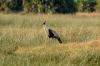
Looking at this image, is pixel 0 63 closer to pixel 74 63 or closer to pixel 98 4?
pixel 74 63

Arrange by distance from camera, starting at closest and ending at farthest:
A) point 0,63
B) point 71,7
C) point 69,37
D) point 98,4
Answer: point 0,63, point 69,37, point 71,7, point 98,4

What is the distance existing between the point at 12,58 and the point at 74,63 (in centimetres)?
127

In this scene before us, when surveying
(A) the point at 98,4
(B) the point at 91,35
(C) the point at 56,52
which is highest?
(C) the point at 56,52

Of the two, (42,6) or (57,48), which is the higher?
(57,48)

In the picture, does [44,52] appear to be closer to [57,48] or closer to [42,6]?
[57,48]

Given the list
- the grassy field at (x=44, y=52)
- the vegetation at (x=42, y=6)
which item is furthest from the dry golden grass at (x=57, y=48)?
the vegetation at (x=42, y=6)

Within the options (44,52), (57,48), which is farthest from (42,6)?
(44,52)

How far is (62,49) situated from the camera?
11047 mm

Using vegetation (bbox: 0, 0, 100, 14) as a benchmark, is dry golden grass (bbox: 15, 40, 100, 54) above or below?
above

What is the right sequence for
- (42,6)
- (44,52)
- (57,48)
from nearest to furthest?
(44,52), (57,48), (42,6)

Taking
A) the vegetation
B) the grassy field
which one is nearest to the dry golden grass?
the grassy field

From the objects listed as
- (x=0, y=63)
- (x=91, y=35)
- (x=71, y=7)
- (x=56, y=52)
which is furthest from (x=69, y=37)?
(x=71, y=7)

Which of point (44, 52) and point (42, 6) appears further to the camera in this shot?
point (42, 6)

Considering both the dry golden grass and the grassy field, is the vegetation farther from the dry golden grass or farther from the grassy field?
the dry golden grass
